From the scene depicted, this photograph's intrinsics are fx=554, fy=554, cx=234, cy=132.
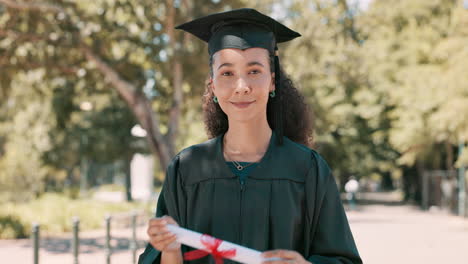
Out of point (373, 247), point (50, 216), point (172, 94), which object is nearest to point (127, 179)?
point (50, 216)

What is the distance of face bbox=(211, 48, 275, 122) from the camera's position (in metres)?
2.33

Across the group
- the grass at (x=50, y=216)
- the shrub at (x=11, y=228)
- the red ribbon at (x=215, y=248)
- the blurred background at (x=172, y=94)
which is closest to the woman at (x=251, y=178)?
the red ribbon at (x=215, y=248)

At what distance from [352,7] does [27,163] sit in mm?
18575

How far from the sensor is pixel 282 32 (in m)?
2.58

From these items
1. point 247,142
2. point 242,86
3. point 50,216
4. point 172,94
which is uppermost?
point 172,94

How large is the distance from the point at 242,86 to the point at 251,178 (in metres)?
0.38

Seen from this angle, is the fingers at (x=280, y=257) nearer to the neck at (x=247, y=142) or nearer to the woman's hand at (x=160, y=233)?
the woman's hand at (x=160, y=233)

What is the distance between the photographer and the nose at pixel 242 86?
2299 millimetres

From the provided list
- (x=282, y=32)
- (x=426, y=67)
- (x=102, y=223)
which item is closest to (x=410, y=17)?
(x=426, y=67)

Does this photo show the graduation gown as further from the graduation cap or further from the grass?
the grass

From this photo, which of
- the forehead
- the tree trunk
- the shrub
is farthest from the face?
the tree trunk

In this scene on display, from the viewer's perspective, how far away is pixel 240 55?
2340 millimetres

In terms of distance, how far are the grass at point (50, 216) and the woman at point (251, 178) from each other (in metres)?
13.6

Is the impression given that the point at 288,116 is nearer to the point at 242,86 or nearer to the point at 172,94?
the point at 242,86
